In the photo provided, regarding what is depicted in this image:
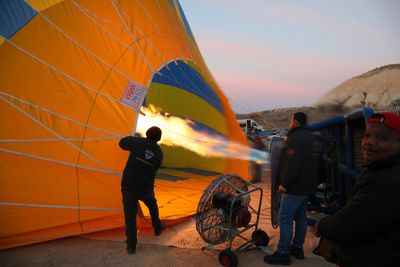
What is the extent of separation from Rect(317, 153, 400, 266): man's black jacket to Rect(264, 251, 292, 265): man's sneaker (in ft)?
7.44

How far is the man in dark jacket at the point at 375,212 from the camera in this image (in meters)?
1.49

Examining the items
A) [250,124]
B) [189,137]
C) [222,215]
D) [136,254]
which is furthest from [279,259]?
[250,124]

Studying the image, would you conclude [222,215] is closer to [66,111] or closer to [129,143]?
[129,143]

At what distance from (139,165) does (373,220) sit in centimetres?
313

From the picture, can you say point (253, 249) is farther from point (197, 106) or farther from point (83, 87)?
point (197, 106)

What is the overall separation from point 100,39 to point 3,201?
276 cm

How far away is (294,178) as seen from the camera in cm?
367

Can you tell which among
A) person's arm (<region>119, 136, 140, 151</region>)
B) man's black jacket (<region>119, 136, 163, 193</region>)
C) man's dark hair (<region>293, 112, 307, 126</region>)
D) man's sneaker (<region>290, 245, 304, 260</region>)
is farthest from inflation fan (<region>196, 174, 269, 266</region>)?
person's arm (<region>119, 136, 140, 151</region>)

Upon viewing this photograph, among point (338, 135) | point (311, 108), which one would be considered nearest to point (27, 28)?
point (311, 108)

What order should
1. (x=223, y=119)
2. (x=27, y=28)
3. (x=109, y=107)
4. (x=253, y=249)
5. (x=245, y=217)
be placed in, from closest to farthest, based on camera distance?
(x=245, y=217) → (x=253, y=249) → (x=27, y=28) → (x=109, y=107) → (x=223, y=119)

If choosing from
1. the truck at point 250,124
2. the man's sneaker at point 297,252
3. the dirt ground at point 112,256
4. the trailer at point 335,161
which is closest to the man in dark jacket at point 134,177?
the dirt ground at point 112,256

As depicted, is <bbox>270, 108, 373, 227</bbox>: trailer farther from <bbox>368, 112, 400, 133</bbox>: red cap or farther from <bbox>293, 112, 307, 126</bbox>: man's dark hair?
<bbox>368, 112, 400, 133</bbox>: red cap

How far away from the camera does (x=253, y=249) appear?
14.2ft

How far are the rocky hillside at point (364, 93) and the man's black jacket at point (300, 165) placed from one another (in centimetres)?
170
